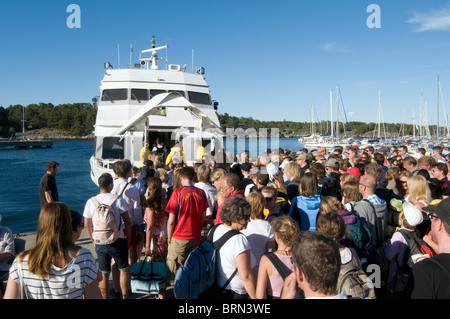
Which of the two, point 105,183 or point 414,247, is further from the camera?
point 105,183

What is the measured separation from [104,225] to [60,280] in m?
1.57

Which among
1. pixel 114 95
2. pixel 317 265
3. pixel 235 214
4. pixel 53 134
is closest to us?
pixel 317 265

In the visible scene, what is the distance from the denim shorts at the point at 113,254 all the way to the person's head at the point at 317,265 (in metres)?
2.76

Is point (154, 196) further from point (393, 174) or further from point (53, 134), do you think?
point (53, 134)

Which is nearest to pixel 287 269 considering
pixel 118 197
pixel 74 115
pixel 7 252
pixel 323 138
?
pixel 118 197

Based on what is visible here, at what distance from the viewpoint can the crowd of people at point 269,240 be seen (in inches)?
82.3

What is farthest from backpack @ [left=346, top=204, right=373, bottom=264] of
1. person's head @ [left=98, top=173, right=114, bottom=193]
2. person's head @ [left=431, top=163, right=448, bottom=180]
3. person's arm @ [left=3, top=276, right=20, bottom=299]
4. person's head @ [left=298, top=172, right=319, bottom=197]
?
person's head @ [left=431, top=163, right=448, bottom=180]

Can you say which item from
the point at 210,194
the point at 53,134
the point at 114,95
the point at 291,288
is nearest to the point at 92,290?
the point at 291,288

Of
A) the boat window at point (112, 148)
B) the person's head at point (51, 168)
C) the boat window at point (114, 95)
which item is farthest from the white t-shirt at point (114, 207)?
the boat window at point (114, 95)

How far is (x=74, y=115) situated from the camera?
143 metres

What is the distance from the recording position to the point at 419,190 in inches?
169

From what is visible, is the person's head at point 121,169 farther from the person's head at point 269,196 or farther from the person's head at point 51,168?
the person's head at point 269,196
